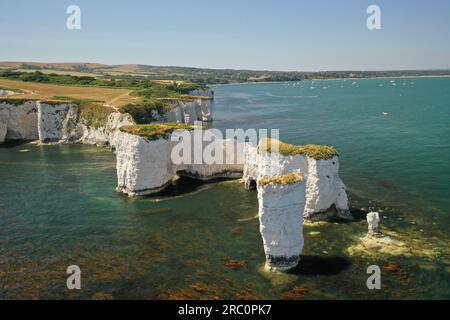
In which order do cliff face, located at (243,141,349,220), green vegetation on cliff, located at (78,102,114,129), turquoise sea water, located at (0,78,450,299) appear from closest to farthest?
1. turquoise sea water, located at (0,78,450,299)
2. cliff face, located at (243,141,349,220)
3. green vegetation on cliff, located at (78,102,114,129)

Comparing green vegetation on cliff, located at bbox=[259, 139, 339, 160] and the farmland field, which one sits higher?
the farmland field

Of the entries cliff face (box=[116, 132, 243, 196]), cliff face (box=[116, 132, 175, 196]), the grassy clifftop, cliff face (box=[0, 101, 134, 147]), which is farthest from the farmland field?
cliff face (box=[116, 132, 175, 196])

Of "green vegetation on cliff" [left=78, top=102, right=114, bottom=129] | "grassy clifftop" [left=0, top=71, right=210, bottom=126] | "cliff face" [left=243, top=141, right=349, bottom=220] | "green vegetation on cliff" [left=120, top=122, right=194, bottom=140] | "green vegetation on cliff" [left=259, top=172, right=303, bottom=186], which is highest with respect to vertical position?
"grassy clifftop" [left=0, top=71, right=210, bottom=126]

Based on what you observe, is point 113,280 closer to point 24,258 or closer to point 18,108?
point 24,258

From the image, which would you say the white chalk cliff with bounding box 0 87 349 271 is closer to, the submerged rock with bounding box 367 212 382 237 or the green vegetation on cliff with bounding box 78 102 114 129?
the green vegetation on cliff with bounding box 78 102 114 129

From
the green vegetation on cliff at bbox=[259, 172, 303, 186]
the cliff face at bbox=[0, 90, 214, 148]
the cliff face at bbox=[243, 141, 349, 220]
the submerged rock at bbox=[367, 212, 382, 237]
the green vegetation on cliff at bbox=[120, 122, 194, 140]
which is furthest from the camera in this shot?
the cliff face at bbox=[0, 90, 214, 148]

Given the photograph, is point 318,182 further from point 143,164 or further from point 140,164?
point 140,164

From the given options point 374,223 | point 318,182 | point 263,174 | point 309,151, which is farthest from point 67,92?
point 374,223

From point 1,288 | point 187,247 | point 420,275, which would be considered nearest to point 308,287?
point 420,275
